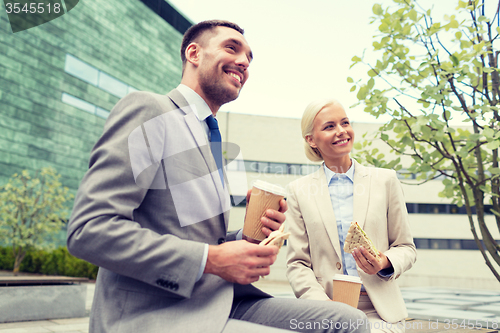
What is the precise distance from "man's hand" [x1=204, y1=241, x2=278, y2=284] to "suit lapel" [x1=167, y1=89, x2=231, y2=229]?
0.30 meters

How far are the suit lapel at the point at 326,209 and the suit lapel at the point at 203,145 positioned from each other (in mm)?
1071

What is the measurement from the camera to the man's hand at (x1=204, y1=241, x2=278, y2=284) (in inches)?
53.8

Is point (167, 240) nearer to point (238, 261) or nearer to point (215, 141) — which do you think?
point (238, 261)

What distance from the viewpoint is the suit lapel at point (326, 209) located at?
8.24 feet

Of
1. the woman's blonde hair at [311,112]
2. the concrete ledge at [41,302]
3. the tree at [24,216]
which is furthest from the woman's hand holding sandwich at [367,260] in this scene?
the tree at [24,216]

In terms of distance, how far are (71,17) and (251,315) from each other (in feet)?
88.2

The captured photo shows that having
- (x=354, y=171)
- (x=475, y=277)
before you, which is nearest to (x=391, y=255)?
(x=354, y=171)

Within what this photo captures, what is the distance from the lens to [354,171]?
2.82 metres

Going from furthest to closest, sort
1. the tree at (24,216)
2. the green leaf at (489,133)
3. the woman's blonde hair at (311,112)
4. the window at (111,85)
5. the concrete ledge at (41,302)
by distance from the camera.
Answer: the window at (111,85) < the tree at (24,216) < the concrete ledge at (41,302) < the green leaf at (489,133) < the woman's blonde hair at (311,112)

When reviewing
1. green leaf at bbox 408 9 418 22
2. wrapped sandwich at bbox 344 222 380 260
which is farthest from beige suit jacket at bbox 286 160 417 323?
green leaf at bbox 408 9 418 22

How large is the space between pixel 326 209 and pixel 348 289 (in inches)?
25.0

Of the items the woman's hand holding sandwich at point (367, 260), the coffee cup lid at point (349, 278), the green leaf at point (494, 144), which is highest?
the green leaf at point (494, 144)

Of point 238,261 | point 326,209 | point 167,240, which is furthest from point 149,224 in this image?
point 326,209

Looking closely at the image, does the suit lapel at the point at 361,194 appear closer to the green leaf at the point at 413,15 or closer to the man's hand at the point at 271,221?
the man's hand at the point at 271,221
